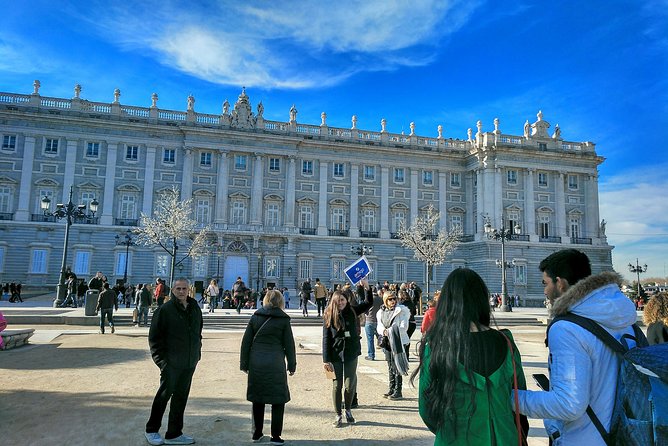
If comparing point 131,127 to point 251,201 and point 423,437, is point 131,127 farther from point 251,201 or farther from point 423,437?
point 423,437

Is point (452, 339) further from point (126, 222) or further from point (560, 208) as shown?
point (560, 208)

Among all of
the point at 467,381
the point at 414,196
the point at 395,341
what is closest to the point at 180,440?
the point at 395,341

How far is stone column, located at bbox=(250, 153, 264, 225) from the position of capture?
138ft

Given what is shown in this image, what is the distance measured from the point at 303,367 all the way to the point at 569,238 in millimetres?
44126

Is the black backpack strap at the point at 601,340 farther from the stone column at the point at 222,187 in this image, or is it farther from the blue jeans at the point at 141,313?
the stone column at the point at 222,187

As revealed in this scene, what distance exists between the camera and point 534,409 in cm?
266

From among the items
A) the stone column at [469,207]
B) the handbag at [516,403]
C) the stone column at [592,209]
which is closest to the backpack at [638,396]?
the handbag at [516,403]

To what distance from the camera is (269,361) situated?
545cm

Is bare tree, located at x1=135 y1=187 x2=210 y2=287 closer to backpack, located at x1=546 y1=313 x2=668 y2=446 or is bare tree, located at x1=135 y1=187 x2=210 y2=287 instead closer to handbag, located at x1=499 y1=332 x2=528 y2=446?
handbag, located at x1=499 y1=332 x2=528 y2=446

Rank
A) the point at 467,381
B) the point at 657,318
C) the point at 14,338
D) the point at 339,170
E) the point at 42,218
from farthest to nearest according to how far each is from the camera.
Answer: the point at 339,170 < the point at 42,218 < the point at 14,338 < the point at 657,318 < the point at 467,381

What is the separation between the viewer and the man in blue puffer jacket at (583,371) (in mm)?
2559

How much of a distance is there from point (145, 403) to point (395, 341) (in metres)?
4.04

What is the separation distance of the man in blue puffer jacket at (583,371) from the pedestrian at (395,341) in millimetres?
4744

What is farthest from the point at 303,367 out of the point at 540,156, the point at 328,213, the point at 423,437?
the point at 540,156
